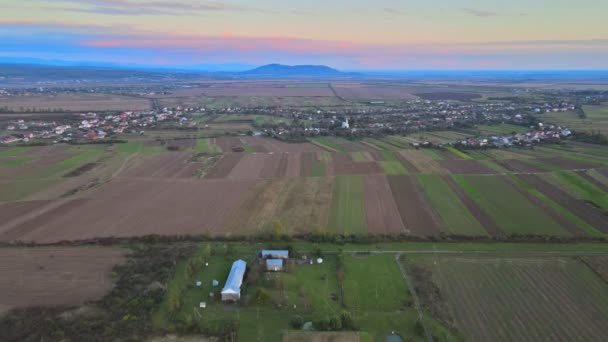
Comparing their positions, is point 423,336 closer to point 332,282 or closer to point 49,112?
point 332,282

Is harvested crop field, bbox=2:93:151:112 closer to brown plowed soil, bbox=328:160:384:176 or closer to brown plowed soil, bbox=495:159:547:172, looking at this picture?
brown plowed soil, bbox=328:160:384:176

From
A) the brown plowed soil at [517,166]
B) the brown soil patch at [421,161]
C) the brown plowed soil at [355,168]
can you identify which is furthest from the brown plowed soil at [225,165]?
the brown plowed soil at [517,166]

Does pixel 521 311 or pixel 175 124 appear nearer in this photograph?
pixel 521 311

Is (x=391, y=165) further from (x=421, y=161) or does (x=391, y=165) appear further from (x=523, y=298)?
(x=523, y=298)

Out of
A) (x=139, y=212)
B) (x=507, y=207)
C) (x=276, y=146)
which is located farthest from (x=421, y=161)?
(x=139, y=212)

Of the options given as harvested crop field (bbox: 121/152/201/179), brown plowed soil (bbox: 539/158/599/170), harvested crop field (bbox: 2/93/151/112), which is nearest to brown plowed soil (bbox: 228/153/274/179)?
harvested crop field (bbox: 121/152/201/179)

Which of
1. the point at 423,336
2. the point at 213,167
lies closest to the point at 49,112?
the point at 213,167
